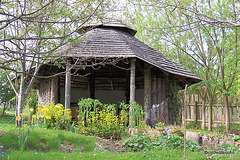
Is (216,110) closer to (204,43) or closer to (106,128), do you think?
(204,43)

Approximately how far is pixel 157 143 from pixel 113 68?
921cm

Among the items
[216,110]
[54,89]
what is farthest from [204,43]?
[54,89]

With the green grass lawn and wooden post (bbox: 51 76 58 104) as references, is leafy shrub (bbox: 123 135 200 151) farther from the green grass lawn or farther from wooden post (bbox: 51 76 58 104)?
wooden post (bbox: 51 76 58 104)

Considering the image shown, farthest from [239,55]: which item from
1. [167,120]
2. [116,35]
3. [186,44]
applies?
[116,35]

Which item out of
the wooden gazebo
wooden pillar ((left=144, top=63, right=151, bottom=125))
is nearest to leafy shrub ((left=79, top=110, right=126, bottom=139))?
the wooden gazebo

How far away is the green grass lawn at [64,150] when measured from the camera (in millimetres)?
4891

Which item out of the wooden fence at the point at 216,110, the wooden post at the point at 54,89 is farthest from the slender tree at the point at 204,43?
the wooden post at the point at 54,89

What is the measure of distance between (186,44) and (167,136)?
9.47 m

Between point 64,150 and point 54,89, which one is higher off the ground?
point 54,89

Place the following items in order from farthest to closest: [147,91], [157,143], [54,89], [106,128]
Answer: [54,89] < [147,91] < [106,128] < [157,143]

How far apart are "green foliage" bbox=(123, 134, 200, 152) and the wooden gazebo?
2308 mm

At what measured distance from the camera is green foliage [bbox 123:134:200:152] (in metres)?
5.98

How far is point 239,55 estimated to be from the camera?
12203mm

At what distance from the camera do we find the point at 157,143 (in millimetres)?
6086
